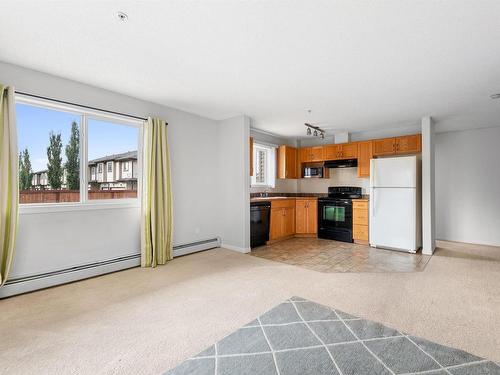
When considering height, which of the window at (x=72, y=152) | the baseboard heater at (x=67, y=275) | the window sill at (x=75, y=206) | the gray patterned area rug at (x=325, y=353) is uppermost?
the window at (x=72, y=152)

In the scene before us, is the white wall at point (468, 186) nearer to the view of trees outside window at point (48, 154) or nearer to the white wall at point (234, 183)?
the white wall at point (234, 183)

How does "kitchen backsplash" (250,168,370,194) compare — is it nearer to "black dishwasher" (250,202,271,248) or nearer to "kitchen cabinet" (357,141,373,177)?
"kitchen cabinet" (357,141,373,177)

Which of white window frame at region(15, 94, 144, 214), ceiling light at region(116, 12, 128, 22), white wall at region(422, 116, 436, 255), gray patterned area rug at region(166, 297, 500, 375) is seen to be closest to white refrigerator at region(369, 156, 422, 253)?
white wall at region(422, 116, 436, 255)

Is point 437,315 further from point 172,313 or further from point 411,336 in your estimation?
point 172,313

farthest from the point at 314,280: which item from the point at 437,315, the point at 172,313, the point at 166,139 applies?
the point at 166,139

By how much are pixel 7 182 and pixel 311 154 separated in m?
5.69

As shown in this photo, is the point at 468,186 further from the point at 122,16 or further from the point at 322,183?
the point at 122,16

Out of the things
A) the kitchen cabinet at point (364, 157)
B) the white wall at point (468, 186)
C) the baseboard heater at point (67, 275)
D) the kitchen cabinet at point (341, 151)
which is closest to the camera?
the baseboard heater at point (67, 275)

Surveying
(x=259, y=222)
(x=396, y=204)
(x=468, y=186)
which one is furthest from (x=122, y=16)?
(x=468, y=186)

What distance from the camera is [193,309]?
2500 mm

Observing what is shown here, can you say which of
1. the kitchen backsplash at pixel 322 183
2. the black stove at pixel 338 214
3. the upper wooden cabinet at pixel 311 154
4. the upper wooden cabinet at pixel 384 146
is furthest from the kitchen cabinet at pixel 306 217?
the upper wooden cabinet at pixel 384 146

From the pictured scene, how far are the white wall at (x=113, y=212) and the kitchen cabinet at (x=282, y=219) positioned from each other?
1.28 metres

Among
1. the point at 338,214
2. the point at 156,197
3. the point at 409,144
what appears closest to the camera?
the point at 156,197

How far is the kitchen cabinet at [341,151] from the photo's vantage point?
585cm
